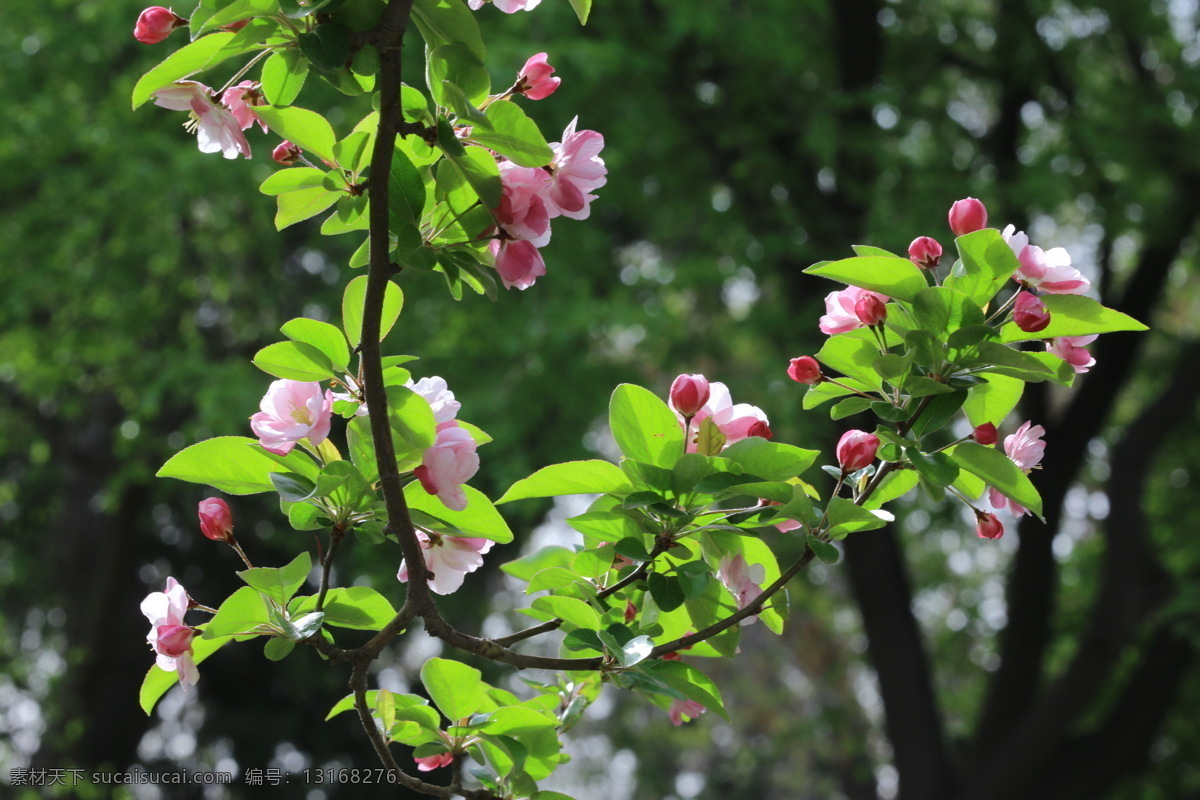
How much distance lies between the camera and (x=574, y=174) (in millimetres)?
1104

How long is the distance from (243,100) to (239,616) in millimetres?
494

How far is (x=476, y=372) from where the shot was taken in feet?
20.5

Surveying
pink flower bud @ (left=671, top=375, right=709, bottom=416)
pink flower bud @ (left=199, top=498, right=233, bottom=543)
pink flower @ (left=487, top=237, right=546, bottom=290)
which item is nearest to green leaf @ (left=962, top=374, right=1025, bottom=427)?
pink flower bud @ (left=671, top=375, right=709, bottom=416)

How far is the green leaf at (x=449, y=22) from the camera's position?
3.24ft

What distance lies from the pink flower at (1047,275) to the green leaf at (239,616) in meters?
0.82

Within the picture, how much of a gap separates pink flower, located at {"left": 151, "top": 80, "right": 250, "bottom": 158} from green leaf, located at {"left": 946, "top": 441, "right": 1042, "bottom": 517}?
76 cm

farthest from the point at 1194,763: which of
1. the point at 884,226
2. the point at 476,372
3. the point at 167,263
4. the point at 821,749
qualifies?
the point at 167,263

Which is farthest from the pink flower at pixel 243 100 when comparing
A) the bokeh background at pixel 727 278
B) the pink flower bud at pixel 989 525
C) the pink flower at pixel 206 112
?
the bokeh background at pixel 727 278

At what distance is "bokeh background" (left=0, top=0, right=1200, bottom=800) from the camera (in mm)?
6059

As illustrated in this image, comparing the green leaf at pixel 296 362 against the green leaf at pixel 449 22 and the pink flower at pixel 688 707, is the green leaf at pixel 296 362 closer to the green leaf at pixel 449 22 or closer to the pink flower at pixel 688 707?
the green leaf at pixel 449 22

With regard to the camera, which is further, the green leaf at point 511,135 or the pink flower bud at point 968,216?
the pink flower bud at point 968,216

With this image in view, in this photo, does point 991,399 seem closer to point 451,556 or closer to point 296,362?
point 451,556

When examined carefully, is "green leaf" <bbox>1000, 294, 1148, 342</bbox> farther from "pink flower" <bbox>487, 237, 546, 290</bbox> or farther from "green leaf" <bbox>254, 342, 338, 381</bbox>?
"green leaf" <bbox>254, 342, 338, 381</bbox>

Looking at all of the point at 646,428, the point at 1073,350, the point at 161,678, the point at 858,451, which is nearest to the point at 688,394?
the point at 646,428
